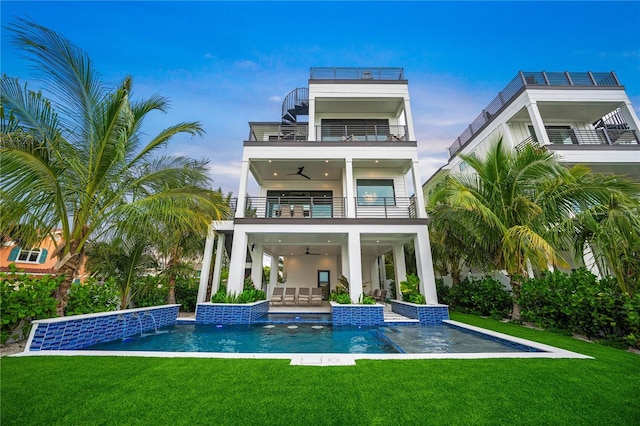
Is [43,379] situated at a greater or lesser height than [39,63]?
lesser

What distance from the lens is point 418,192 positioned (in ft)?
33.8

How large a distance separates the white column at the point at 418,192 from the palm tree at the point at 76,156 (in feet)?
27.3

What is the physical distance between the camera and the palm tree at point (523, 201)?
254 inches

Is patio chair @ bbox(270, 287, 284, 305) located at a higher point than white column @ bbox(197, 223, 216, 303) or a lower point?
lower

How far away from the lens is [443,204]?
1019 centimetres

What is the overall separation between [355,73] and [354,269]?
34.8 ft

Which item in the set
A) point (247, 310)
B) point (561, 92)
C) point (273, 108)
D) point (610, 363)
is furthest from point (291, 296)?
point (561, 92)

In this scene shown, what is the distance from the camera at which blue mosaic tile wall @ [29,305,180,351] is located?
4.50 m

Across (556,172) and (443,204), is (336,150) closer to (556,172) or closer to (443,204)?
(443,204)

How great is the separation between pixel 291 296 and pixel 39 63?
11.2 m

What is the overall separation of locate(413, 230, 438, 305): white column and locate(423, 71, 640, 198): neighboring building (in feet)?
22.9

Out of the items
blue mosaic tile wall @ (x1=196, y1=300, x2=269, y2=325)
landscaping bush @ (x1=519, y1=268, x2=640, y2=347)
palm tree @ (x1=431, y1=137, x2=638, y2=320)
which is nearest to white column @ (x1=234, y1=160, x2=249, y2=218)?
blue mosaic tile wall @ (x1=196, y1=300, x2=269, y2=325)

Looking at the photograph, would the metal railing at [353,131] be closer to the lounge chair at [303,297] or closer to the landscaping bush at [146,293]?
the lounge chair at [303,297]

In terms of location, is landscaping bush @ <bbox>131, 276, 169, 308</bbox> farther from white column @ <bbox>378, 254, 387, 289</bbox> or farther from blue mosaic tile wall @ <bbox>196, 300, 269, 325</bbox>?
white column @ <bbox>378, 254, 387, 289</bbox>
